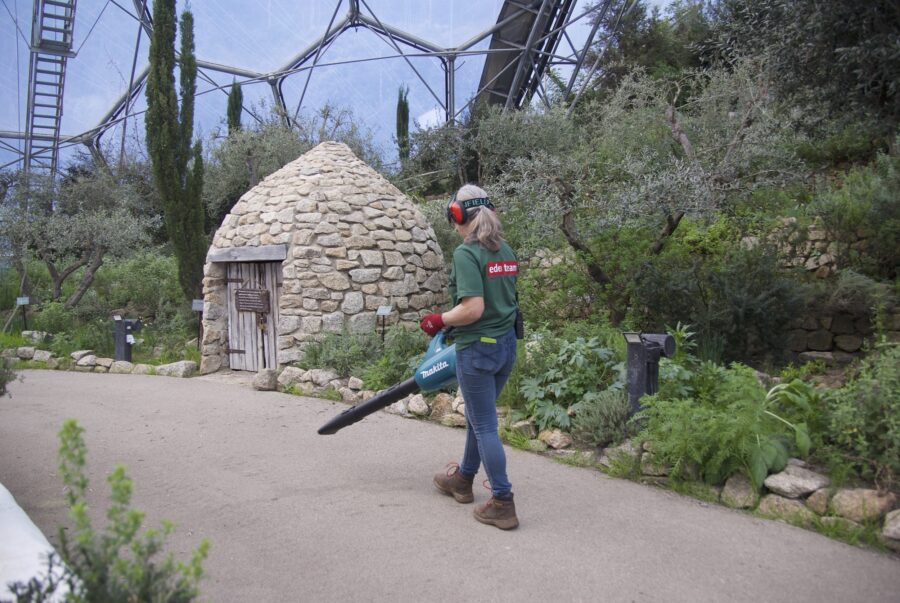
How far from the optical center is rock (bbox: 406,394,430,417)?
5.68 metres

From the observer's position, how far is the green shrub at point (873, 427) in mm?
3375

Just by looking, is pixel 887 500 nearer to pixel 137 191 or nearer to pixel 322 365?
pixel 322 365

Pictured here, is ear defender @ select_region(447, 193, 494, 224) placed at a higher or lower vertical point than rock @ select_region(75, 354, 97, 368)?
lower

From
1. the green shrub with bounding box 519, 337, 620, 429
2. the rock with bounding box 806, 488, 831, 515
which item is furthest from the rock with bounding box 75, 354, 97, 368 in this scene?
the rock with bounding box 806, 488, 831, 515

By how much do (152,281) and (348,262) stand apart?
6084 millimetres

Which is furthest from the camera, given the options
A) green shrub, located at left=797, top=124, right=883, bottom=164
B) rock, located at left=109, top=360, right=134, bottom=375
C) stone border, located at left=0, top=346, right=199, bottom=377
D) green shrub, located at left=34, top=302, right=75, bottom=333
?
green shrub, located at left=34, top=302, right=75, bottom=333

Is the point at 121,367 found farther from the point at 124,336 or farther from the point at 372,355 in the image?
the point at 372,355

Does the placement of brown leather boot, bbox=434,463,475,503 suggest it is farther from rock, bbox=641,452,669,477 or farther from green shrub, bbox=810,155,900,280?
green shrub, bbox=810,155,900,280

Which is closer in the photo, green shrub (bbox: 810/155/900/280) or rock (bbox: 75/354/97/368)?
green shrub (bbox: 810/155/900/280)

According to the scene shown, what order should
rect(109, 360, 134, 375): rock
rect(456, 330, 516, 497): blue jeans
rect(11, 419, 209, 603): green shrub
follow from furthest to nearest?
1. rect(109, 360, 134, 375): rock
2. rect(456, 330, 516, 497): blue jeans
3. rect(11, 419, 209, 603): green shrub

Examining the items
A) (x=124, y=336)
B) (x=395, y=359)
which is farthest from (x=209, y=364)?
(x=395, y=359)

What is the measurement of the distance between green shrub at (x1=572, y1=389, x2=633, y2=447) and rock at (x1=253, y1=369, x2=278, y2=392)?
12.7 feet

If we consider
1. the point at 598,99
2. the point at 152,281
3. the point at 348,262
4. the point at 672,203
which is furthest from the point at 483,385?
the point at 598,99

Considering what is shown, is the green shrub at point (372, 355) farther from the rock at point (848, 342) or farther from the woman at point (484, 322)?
the rock at point (848, 342)
